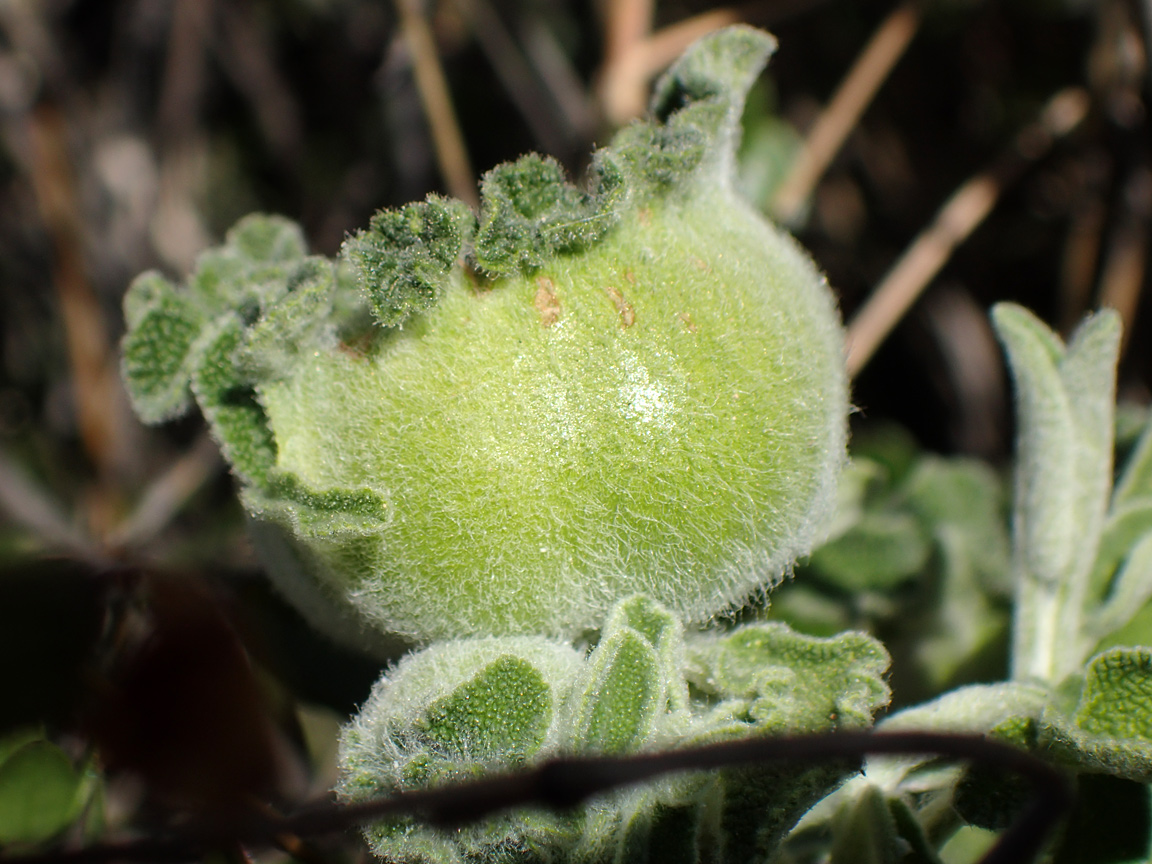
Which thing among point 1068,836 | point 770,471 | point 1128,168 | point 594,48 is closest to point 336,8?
point 594,48

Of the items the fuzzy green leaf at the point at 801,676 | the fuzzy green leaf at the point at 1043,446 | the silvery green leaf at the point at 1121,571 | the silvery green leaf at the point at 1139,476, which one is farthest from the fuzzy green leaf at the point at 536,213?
the silvery green leaf at the point at 1139,476

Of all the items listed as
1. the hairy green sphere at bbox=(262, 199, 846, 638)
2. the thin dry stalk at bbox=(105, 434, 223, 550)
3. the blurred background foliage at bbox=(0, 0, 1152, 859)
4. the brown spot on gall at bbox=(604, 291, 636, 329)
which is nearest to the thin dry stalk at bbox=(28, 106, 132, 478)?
the blurred background foliage at bbox=(0, 0, 1152, 859)

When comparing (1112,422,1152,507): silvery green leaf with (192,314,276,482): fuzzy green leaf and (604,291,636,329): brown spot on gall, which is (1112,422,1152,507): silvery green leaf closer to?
(604,291,636,329): brown spot on gall

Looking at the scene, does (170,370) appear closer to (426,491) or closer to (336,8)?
(426,491)

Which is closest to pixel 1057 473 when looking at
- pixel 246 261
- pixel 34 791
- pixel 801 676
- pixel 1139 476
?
pixel 1139 476

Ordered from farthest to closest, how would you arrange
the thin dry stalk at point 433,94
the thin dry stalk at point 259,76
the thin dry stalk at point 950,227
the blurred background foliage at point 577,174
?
the thin dry stalk at point 259,76
the thin dry stalk at point 433,94
the thin dry stalk at point 950,227
the blurred background foliage at point 577,174

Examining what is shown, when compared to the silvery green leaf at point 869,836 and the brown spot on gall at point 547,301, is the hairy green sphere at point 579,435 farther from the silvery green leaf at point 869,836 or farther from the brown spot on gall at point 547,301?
the silvery green leaf at point 869,836
